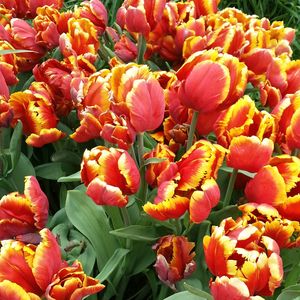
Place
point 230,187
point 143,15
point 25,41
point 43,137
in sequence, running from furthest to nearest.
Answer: point 25,41 < point 143,15 < point 43,137 < point 230,187

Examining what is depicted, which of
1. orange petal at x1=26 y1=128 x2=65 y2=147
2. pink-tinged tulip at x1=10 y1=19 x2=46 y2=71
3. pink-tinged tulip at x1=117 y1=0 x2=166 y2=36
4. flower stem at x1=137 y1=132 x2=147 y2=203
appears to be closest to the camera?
flower stem at x1=137 y1=132 x2=147 y2=203

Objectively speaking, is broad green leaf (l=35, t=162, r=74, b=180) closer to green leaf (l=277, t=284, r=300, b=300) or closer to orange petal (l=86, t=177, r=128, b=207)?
orange petal (l=86, t=177, r=128, b=207)

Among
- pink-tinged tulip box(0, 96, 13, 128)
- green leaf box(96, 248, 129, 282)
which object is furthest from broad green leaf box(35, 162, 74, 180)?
green leaf box(96, 248, 129, 282)

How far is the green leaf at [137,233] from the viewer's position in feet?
2.45

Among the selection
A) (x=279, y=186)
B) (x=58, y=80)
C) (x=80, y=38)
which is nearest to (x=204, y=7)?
(x=80, y=38)

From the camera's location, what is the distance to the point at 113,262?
A: 0.77m

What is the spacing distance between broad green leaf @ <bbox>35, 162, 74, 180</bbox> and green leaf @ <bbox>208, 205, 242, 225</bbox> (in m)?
0.30

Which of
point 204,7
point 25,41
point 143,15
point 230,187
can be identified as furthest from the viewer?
point 204,7

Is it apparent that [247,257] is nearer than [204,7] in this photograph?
Yes

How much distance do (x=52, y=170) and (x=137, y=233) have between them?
0.27 meters

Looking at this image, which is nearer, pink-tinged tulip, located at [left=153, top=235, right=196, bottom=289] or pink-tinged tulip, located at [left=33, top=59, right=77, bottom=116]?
pink-tinged tulip, located at [left=153, top=235, right=196, bottom=289]

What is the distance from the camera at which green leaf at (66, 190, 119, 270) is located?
806mm

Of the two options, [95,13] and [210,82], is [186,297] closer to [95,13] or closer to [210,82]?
[210,82]

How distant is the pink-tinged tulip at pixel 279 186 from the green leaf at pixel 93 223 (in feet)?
0.69
